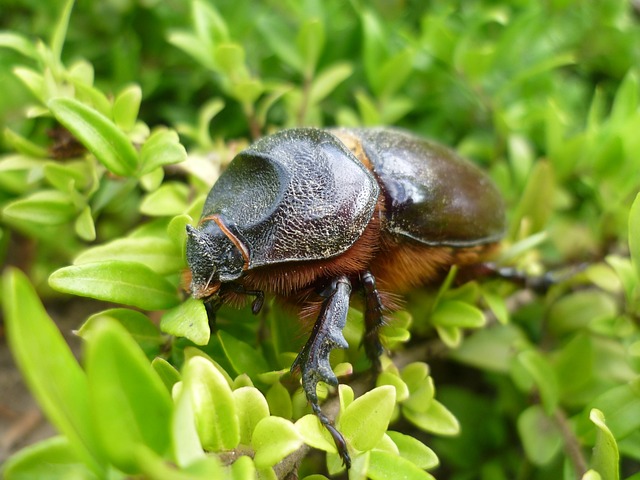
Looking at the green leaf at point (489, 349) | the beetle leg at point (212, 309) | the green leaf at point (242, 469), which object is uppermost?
the green leaf at point (242, 469)

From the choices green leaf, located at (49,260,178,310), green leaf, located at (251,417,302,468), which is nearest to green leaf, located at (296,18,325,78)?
green leaf, located at (49,260,178,310)

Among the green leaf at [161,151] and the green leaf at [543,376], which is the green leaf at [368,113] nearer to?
the green leaf at [161,151]

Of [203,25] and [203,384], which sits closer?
[203,384]

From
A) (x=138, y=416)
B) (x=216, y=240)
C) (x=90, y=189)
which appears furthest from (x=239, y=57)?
(x=138, y=416)

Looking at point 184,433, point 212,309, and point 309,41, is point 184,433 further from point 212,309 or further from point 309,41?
point 309,41

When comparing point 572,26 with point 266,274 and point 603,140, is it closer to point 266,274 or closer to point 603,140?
point 603,140

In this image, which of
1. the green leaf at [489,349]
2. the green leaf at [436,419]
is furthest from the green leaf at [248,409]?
the green leaf at [489,349]
